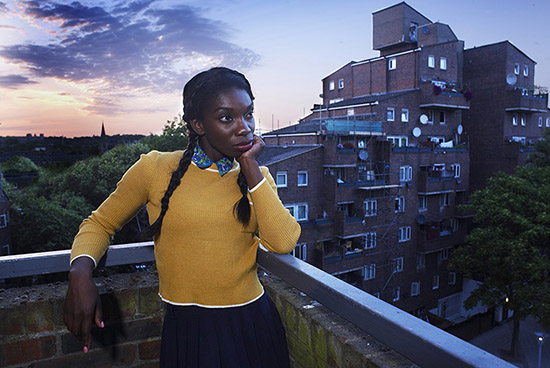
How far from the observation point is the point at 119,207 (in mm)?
2098

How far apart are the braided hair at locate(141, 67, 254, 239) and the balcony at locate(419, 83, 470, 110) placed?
28.8 metres

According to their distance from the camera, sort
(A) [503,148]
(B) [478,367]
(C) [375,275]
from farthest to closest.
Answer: (A) [503,148]
(C) [375,275]
(B) [478,367]

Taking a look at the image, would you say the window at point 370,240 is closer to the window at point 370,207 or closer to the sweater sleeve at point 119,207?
the window at point 370,207

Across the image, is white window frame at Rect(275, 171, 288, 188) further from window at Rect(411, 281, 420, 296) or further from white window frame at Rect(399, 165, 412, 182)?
window at Rect(411, 281, 420, 296)

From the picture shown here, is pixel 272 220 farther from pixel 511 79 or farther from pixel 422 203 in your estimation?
pixel 511 79

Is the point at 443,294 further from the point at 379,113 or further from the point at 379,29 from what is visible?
the point at 379,29

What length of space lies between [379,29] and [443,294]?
21.8 metres

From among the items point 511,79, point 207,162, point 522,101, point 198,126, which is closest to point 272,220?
Result: point 207,162

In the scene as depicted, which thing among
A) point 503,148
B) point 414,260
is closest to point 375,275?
point 414,260

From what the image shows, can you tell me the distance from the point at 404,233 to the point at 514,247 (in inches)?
328

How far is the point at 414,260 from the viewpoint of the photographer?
2844 cm

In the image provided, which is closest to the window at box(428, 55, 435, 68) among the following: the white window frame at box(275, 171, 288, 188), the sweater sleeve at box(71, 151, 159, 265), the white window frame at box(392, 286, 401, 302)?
the white window frame at box(275, 171, 288, 188)

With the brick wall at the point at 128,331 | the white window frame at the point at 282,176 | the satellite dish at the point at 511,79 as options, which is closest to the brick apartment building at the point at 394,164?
the white window frame at the point at 282,176

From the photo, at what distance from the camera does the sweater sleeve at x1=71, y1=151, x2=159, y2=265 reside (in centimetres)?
204
